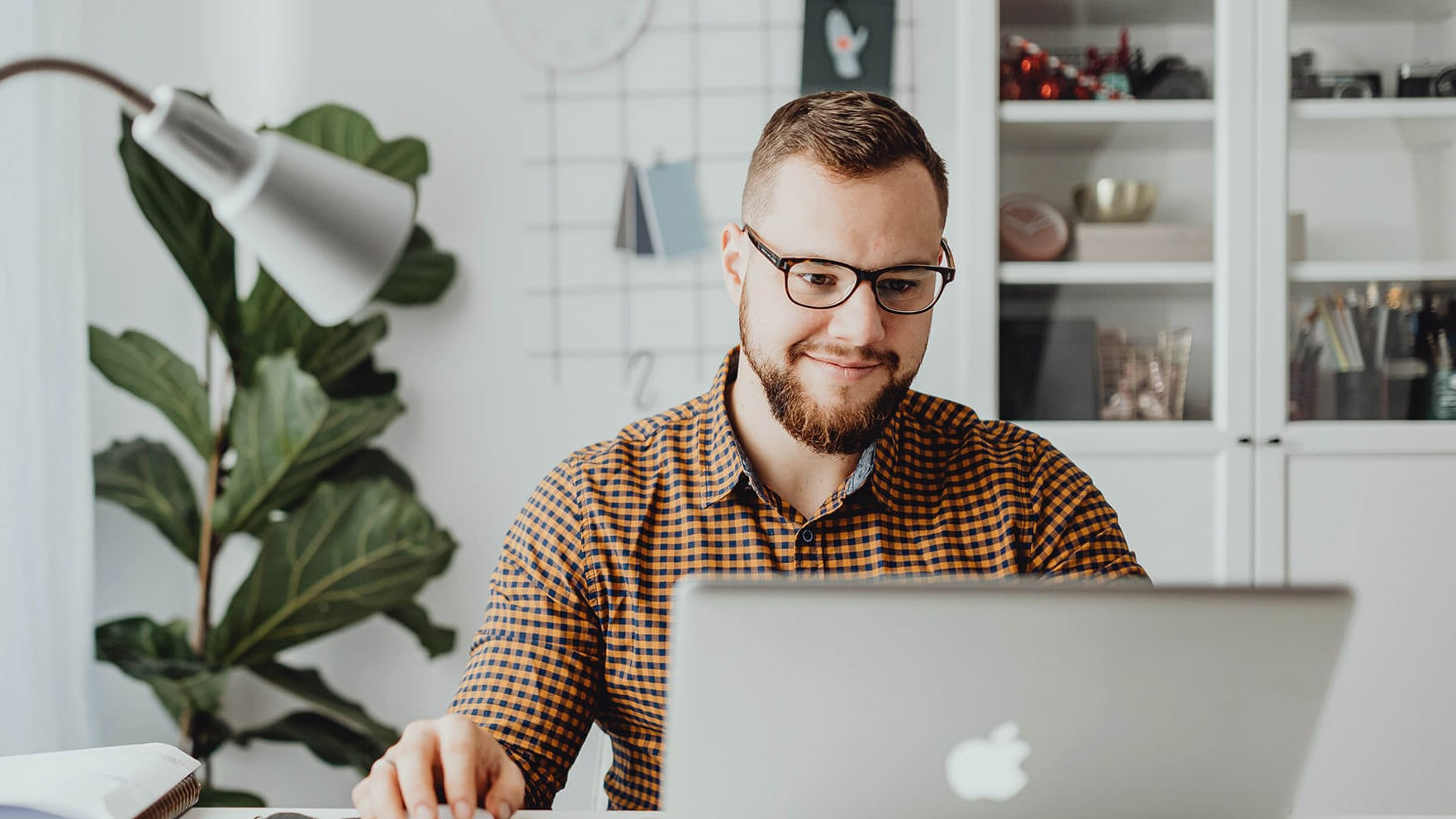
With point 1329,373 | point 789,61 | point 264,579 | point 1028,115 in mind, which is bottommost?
point 264,579

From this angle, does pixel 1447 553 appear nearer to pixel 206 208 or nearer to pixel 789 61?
pixel 789 61

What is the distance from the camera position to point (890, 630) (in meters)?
0.62

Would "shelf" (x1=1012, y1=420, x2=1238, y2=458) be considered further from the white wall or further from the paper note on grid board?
the paper note on grid board

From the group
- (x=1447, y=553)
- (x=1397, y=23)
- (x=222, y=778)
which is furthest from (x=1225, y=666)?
(x=222, y=778)

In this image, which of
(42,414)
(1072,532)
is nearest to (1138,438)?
(1072,532)

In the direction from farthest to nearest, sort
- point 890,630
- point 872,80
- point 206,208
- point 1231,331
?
point 872,80 < point 1231,331 < point 206,208 < point 890,630

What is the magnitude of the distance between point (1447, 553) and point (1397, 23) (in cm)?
98

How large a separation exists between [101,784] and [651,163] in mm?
1639

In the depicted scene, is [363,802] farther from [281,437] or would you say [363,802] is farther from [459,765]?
[281,437]

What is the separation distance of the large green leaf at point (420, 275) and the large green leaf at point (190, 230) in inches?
10.8

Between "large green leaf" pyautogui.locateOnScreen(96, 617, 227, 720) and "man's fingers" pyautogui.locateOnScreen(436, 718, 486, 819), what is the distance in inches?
43.0

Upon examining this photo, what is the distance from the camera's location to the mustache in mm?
1173

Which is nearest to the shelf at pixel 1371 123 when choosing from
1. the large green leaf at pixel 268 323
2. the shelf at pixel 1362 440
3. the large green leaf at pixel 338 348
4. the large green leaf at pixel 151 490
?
the shelf at pixel 1362 440

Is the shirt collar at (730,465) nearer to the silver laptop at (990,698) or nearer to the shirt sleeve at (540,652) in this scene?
the shirt sleeve at (540,652)
